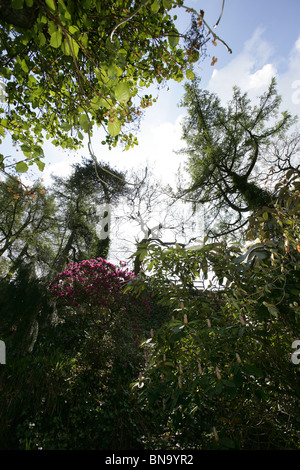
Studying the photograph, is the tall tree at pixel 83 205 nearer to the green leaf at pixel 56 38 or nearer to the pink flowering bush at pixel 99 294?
the pink flowering bush at pixel 99 294

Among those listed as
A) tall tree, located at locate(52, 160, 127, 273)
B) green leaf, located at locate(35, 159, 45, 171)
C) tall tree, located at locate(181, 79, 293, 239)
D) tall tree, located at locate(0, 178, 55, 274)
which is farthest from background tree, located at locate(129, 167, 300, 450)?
tall tree, located at locate(52, 160, 127, 273)

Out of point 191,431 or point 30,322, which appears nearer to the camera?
point 191,431

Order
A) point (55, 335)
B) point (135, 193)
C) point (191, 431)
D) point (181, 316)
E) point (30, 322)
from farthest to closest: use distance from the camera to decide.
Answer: point (135, 193) < point (55, 335) < point (30, 322) < point (191, 431) < point (181, 316)

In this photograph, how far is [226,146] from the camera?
7645mm

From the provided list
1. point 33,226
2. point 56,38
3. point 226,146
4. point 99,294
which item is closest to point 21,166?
point 56,38

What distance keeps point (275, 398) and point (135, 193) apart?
10493mm

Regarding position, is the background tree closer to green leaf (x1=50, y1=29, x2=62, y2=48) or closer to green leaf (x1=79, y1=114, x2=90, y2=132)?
green leaf (x1=79, y1=114, x2=90, y2=132)

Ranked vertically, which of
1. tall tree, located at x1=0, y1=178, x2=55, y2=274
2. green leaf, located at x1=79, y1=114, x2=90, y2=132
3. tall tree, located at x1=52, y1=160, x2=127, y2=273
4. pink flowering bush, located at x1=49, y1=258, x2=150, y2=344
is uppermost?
tall tree, located at x1=52, y1=160, x2=127, y2=273

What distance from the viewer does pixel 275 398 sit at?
1473 millimetres

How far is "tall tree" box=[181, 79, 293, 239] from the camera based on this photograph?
7.47 meters
